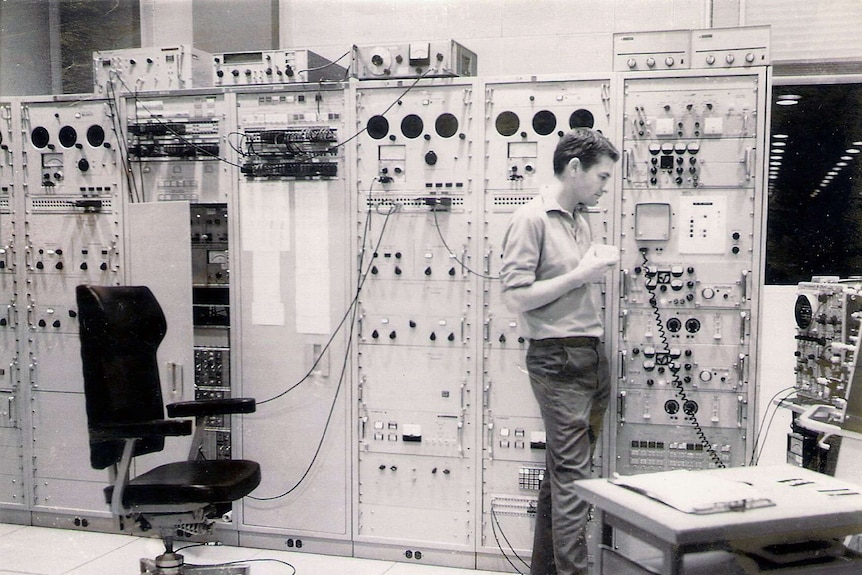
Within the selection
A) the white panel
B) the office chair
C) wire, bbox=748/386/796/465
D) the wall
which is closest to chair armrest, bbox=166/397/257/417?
the office chair

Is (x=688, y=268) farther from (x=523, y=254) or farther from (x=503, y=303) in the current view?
(x=523, y=254)

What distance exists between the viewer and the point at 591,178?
2.73m

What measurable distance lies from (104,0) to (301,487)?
3.38m

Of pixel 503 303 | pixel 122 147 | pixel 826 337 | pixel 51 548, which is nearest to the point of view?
pixel 826 337

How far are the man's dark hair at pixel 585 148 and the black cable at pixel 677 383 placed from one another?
30.8 inches

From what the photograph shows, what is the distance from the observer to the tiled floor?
346cm

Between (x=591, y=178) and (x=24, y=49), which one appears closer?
(x=591, y=178)

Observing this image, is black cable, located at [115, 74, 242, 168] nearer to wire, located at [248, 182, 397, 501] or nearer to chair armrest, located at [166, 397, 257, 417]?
wire, located at [248, 182, 397, 501]

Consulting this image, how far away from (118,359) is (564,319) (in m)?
1.80

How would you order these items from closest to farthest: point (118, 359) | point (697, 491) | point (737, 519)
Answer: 1. point (737, 519)
2. point (697, 491)
3. point (118, 359)

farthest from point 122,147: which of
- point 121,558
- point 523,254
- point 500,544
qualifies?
point 500,544

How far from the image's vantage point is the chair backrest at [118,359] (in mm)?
2793

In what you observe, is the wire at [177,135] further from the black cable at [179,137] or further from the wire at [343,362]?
the wire at [343,362]

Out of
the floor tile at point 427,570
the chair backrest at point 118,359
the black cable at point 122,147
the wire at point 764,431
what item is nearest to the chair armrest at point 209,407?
the chair backrest at point 118,359
